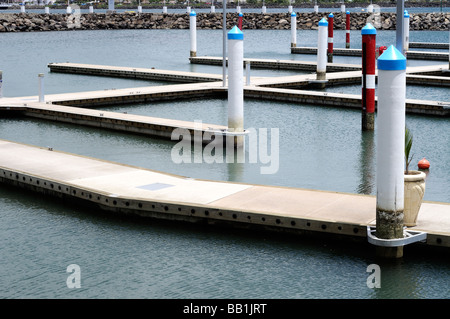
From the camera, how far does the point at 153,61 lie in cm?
4659

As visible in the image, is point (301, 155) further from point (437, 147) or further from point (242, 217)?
point (242, 217)

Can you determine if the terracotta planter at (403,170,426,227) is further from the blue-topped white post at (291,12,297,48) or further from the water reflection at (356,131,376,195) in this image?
the blue-topped white post at (291,12,297,48)

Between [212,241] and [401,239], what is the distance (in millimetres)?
2770

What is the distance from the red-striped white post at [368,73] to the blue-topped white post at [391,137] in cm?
870

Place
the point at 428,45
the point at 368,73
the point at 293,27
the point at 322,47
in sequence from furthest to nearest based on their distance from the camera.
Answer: the point at 428,45, the point at 293,27, the point at 322,47, the point at 368,73

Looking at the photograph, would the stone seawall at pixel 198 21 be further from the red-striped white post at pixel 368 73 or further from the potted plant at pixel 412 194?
the potted plant at pixel 412 194

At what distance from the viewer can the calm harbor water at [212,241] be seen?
9930 millimetres

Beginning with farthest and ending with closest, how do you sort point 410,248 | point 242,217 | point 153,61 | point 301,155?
point 153,61 < point 301,155 < point 242,217 < point 410,248

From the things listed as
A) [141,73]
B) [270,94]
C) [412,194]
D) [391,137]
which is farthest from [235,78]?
[141,73]

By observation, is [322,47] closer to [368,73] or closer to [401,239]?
[368,73]

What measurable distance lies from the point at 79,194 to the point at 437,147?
8.96 m

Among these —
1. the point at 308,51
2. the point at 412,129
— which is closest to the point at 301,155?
the point at 412,129

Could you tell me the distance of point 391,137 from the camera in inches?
389
